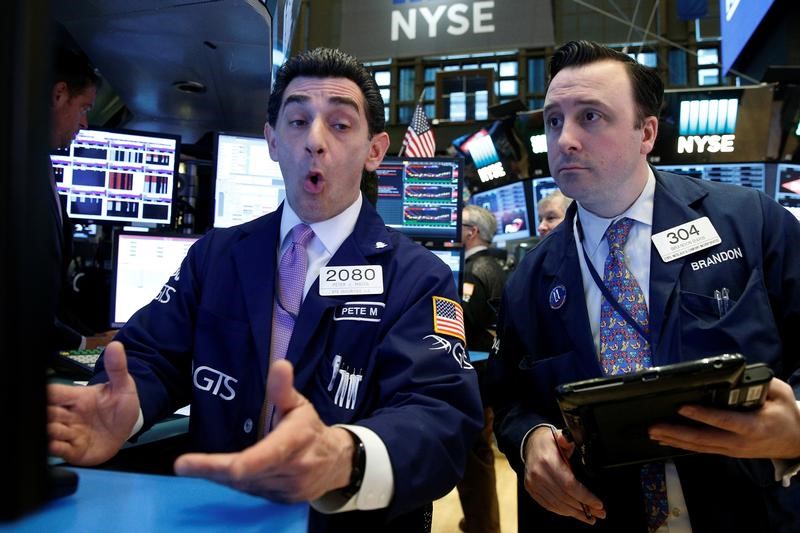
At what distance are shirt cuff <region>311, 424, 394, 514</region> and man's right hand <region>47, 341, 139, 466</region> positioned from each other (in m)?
0.39

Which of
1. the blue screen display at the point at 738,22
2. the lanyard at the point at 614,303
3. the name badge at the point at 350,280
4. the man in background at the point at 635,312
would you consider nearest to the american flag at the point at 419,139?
the blue screen display at the point at 738,22

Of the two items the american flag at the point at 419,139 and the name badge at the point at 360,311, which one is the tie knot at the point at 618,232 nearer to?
the name badge at the point at 360,311

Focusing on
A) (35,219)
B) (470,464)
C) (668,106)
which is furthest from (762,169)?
(35,219)

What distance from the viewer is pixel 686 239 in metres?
1.39

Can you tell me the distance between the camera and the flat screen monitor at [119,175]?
248 centimetres

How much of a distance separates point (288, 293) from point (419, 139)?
463 cm

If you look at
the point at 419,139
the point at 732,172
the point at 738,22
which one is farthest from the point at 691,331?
the point at 738,22

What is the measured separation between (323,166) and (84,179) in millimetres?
1658

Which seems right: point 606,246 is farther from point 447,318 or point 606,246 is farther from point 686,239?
point 447,318

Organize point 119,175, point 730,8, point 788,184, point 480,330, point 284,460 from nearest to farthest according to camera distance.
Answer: point 284,460 < point 119,175 < point 480,330 < point 788,184 < point 730,8

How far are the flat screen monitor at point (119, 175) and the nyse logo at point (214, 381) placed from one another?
5.26 ft

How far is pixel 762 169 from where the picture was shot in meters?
6.13

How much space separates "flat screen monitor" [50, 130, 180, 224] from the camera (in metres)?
2.48

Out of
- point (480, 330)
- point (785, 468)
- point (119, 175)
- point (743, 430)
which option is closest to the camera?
point (743, 430)
